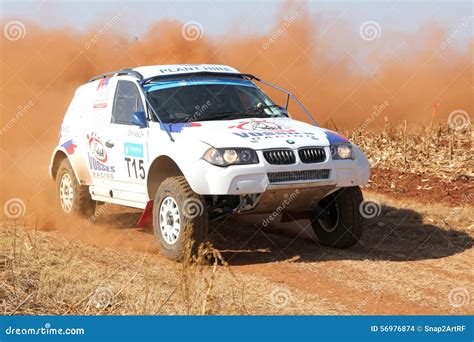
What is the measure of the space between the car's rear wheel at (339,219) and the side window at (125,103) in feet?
8.04

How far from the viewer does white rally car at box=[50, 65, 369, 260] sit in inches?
331

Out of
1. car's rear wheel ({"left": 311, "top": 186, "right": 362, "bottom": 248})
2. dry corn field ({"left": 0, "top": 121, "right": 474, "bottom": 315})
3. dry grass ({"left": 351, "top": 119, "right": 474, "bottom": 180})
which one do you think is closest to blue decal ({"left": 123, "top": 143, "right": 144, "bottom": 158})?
dry corn field ({"left": 0, "top": 121, "right": 474, "bottom": 315})

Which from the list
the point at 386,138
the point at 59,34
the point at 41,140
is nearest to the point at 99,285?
the point at 386,138

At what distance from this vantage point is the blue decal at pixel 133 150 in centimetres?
945

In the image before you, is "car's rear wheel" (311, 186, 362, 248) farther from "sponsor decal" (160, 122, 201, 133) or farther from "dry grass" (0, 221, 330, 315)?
"sponsor decal" (160, 122, 201, 133)

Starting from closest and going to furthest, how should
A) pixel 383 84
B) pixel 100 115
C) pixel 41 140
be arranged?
pixel 100 115 → pixel 41 140 → pixel 383 84

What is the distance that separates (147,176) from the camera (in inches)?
368

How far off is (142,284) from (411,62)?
16507mm

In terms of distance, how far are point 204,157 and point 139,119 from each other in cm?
124

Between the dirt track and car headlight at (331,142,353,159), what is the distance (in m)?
1.14

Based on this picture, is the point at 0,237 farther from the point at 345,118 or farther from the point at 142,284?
the point at 345,118

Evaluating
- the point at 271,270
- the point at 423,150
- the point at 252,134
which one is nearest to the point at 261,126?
the point at 252,134

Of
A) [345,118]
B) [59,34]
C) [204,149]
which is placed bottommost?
[345,118]

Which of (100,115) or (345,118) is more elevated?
(100,115)
